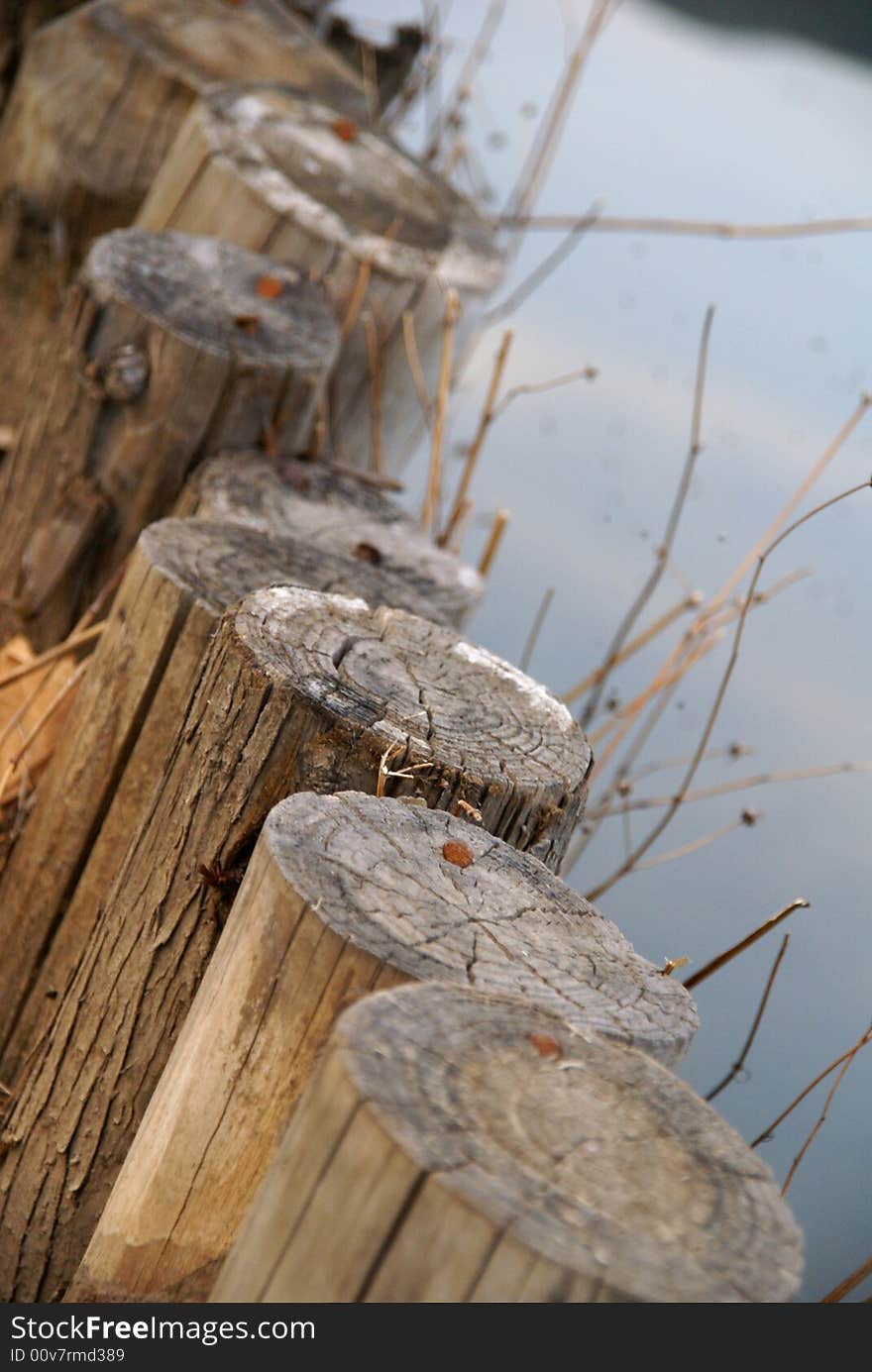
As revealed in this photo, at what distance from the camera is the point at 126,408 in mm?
2617

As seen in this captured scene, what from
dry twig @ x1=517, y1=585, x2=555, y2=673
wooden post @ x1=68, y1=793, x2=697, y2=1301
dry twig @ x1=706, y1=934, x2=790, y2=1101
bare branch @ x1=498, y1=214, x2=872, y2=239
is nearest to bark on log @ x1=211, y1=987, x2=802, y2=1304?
wooden post @ x1=68, y1=793, x2=697, y2=1301

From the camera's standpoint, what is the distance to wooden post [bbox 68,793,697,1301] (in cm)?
139

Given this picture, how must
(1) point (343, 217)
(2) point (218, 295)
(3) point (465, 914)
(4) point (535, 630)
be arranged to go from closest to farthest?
(3) point (465, 914) → (2) point (218, 295) → (4) point (535, 630) → (1) point (343, 217)

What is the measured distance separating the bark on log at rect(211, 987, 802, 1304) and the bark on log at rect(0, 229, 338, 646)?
159 cm

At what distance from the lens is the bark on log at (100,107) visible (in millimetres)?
4035

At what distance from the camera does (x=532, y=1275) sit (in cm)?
103

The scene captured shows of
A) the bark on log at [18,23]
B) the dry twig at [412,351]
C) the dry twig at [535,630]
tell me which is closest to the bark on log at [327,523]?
the dry twig at [535,630]

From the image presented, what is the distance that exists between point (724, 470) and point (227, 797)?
8.75 ft

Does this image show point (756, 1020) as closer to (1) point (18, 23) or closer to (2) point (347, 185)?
(2) point (347, 185)

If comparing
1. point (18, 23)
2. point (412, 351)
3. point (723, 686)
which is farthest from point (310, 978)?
point (18, 23)

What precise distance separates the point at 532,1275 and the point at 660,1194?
16 centimetres

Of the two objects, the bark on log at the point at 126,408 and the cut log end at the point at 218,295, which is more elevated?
the cut log end at the point at 218,295

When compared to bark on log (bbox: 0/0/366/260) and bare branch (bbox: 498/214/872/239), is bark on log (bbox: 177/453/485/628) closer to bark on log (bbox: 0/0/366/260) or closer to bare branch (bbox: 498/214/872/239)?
bare branch (bbox: 498/214/872/239)
